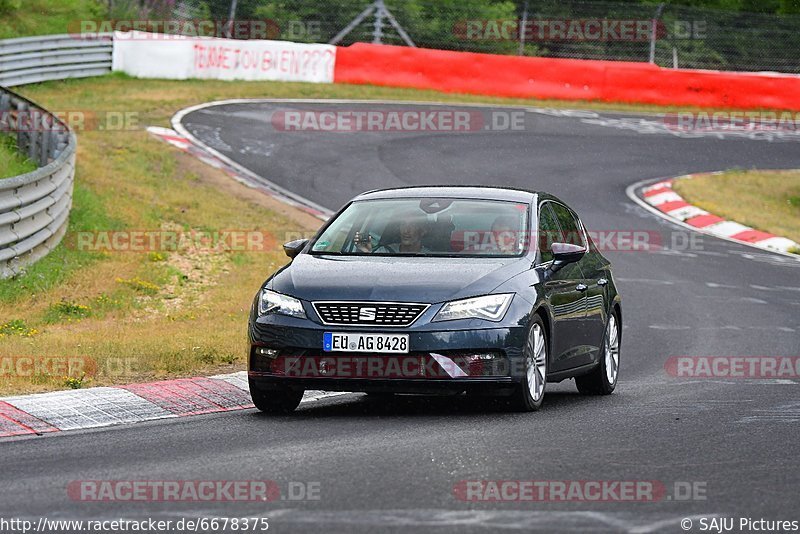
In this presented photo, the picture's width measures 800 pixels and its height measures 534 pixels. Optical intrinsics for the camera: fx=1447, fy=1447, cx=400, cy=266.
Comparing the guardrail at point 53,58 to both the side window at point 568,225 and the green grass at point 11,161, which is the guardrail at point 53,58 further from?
the side window at point 568,225

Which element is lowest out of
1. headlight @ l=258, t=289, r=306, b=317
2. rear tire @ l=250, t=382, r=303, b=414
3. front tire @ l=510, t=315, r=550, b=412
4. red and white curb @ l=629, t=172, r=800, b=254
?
red and white curb @ l=629, t=172, r=800, b=254

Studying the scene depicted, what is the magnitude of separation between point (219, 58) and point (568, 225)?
2332cm

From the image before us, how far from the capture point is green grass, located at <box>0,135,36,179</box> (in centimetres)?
1813

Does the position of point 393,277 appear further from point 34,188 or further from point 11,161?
point 11,161

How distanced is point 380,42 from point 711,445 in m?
27.9

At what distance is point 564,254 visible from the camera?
982cm

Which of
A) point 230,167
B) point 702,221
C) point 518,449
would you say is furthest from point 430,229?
point 230,167

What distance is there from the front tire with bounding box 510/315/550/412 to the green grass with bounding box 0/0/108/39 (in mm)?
29895

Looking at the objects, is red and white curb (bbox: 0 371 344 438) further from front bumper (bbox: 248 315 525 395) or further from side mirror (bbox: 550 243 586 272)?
side mirror (bbox: 550 243 586 272)

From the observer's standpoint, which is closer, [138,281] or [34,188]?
[34,188]

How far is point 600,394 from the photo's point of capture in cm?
1118

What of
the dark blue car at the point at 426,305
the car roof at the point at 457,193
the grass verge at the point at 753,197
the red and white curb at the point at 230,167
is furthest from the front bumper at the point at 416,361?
the grass verge at the point at 753,197

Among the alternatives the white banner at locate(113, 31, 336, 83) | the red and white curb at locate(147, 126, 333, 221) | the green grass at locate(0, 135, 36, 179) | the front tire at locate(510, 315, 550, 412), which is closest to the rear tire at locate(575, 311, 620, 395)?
the front tire at locate(510, 315, 550, 412)

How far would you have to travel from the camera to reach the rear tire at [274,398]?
9203 mm
